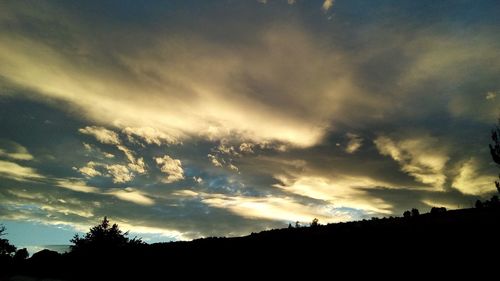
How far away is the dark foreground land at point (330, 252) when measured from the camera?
698 cm

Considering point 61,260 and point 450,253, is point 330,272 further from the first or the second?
point 61,260

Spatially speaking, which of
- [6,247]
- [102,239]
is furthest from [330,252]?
[6,247]

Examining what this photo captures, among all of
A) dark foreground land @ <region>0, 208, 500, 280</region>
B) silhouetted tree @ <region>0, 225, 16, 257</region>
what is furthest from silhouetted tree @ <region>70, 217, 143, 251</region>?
silhouetted tree @ <region>0, 225, 16, 257</region>

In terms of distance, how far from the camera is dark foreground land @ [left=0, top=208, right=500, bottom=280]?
698 centimetres

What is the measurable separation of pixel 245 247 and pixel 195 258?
310 centimetres

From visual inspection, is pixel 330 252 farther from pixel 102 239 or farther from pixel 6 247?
pixel 6 247

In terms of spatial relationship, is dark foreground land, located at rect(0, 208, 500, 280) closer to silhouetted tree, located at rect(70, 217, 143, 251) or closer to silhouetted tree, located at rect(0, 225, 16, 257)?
silhouetted tree, located at rect(70, 217, 143, 251)

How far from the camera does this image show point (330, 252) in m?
9.90

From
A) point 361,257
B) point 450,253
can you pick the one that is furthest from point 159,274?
point 450,253

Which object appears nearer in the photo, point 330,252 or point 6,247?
point 330,252

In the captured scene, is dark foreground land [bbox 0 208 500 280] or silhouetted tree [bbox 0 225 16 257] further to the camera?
silhouetted tree [bbox 0 225 16 257]

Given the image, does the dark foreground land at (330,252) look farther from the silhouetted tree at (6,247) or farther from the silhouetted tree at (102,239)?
the silhouetted tree at (6,247)

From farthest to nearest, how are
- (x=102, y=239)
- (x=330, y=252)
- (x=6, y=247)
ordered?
(x=6, y=247), (x=102, y=239), (x=330, y=252)

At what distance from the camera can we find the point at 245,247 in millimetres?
13539
